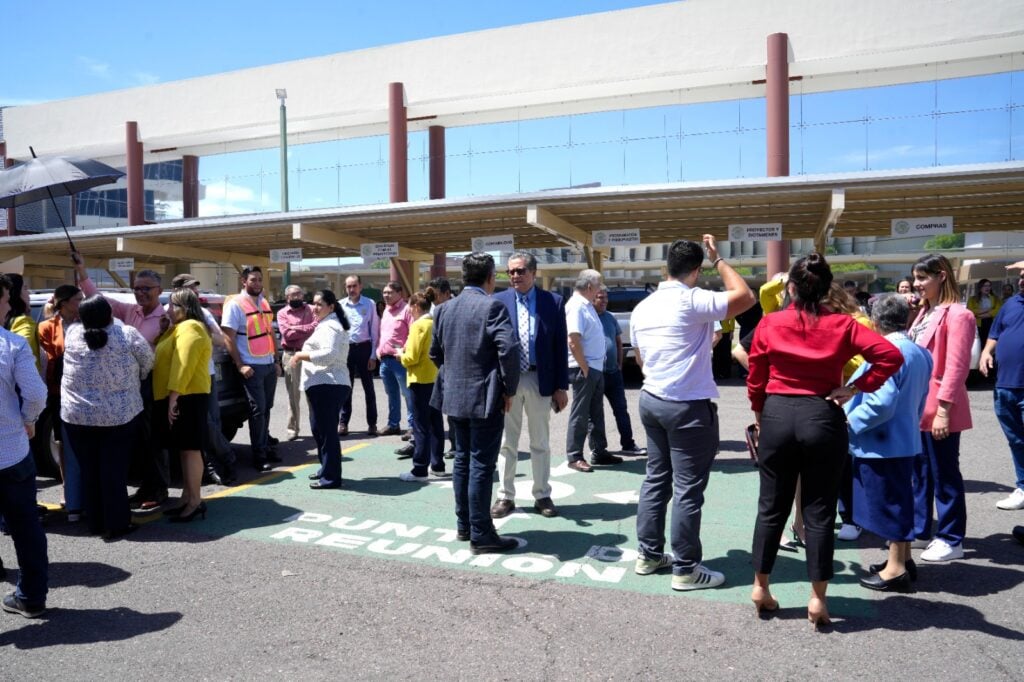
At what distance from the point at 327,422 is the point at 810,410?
14.0ft

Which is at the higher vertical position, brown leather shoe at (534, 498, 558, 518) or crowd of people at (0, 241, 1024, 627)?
crowd of people at (0, 241, 1024, 627)

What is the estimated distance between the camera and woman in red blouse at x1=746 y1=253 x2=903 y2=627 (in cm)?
384

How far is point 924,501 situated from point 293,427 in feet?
23.2

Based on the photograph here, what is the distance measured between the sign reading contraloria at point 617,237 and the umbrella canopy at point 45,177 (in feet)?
35.1

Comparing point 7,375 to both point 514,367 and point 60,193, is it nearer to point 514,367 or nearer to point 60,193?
point 514,367

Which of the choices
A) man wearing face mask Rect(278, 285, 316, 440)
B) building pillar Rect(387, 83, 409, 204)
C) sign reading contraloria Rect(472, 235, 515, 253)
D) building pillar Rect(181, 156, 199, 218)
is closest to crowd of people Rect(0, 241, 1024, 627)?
man wearing face mask Rect(278, 285, 316, 440)

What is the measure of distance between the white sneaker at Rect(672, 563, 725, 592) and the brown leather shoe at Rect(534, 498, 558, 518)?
1610mm

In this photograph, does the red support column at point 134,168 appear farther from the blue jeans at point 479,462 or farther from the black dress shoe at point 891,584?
the black dress shoe at point 891,584

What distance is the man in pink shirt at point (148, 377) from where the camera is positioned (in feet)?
20.4

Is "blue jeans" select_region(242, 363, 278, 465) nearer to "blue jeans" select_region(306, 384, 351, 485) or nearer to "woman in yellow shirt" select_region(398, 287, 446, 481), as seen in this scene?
"blue jeans" select_region(306, 384, 351, 485)

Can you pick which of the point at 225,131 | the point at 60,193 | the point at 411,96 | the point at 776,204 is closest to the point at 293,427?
the point at 60,193

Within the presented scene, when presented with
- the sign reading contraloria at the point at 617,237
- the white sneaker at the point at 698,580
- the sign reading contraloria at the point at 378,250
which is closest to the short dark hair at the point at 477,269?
the white sneaker at the point at 698,580

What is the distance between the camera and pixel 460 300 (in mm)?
5258

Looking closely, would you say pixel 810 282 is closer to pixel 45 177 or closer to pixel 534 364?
pixel 534 364
